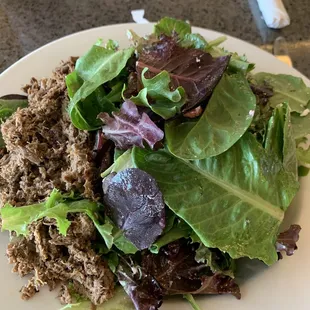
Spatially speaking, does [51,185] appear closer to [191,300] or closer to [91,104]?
[91,104]

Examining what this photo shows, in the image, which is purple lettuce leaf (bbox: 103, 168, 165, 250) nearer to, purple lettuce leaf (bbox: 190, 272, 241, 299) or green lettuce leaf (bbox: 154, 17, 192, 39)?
purple lettuce leaf (bbox: 190, 272, 241, 299)

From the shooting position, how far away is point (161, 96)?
1.00 meters

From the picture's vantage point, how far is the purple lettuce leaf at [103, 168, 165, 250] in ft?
3.16

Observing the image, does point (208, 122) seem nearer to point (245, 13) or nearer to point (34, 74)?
point (34, 74)

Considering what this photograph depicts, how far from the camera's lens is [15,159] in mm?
1067

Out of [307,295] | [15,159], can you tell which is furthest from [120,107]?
[307,295]

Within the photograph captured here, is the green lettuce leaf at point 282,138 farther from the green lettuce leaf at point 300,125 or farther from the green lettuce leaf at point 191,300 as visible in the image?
the green lettuce leaf at point 191,300

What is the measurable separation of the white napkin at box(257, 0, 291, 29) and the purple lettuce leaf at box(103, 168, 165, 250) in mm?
1047

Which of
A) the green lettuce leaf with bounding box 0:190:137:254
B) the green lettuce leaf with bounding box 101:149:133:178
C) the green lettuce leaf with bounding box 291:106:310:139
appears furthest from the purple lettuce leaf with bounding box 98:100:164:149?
the green lettuce leaf with bounding box 291:106:310:139

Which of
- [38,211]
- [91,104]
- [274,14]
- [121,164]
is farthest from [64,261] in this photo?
[274,14]

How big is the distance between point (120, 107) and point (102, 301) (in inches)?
15.6

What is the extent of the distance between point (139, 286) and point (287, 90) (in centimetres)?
59

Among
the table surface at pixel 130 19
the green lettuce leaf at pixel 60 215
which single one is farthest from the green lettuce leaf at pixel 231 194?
the table surface at pixel 130 19

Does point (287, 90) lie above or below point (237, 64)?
below
